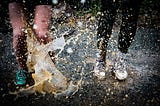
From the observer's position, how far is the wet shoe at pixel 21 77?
445cm

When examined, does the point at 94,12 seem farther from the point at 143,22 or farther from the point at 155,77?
the point at 155,77

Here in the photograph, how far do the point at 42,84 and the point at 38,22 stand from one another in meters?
0.90

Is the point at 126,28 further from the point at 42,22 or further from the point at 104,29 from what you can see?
the point at 42,22

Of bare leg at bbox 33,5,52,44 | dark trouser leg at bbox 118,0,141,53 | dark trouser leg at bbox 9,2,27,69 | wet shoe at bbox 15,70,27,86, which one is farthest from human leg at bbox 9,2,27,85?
dark trouser leg at bbox 118,0,141,53

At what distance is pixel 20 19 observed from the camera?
4.25 meters

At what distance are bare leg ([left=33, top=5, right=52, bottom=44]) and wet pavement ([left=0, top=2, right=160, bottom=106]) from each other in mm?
838

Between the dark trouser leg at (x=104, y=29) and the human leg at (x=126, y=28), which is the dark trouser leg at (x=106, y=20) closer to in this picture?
the dark trouser leg at (x=104, y=29)

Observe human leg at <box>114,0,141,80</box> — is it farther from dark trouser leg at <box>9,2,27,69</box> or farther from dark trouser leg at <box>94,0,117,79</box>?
dark trouser leg at <box>9,2,27,69</box>

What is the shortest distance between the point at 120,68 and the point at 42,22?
4.75 ft

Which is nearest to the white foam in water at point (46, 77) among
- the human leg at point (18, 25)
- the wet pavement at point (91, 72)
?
the wet pavement at point (91, 72)

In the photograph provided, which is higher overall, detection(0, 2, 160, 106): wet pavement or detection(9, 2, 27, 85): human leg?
detection(9, 2, 27, 85): human leg

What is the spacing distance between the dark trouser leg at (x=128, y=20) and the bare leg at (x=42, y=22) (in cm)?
114

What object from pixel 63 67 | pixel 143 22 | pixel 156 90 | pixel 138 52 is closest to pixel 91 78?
pixel 63 67

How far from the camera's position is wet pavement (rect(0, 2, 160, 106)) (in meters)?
4.13
